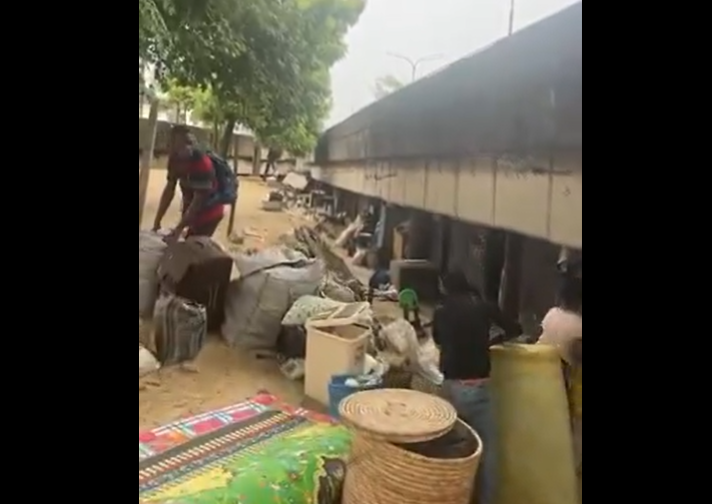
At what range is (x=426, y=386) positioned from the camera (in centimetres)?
135

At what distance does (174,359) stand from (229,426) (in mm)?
153

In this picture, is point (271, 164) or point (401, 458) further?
point (271, 164)

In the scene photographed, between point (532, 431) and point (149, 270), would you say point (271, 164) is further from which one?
point (532, 431)

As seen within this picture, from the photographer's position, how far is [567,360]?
1.34 m

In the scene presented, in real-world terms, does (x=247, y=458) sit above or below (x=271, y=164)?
below

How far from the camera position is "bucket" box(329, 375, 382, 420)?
1.34 metres

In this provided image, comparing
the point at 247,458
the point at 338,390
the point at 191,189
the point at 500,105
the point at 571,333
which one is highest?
the point at 500,105

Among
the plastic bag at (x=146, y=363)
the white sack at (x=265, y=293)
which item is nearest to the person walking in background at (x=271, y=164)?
the white sack at (x=265, y=293)

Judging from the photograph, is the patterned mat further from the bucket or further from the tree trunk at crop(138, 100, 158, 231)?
the tree trunk at crop(138, 100, 158, 231)

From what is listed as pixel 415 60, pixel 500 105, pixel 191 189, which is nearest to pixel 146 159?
pixel 191 189

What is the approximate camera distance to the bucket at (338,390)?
4.41ft

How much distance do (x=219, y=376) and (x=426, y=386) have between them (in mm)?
364

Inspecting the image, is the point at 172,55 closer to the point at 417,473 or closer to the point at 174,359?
the point at 174,359
